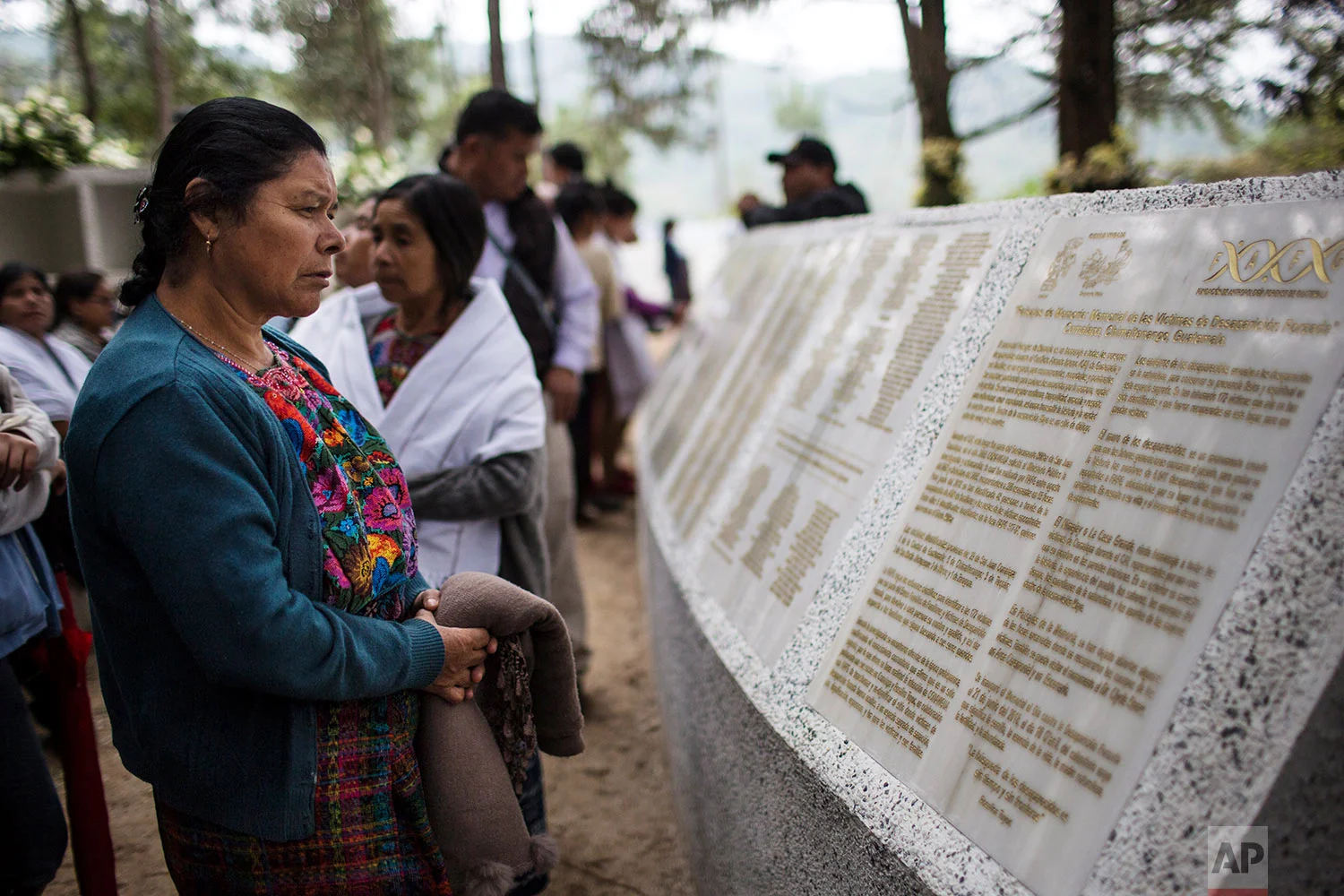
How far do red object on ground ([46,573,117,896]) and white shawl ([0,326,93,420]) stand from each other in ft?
2.62

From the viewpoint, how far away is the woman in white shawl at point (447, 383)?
240cm

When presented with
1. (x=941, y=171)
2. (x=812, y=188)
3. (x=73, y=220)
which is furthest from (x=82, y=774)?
(x=73, y=220)

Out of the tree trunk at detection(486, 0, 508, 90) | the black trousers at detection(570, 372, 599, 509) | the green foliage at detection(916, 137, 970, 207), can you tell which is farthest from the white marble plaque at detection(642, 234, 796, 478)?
the tree trunk at detection(486, 0, 508, 90)

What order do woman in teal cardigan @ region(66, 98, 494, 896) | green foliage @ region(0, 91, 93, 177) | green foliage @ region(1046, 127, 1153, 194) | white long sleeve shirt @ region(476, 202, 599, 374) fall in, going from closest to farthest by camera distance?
woman in teal cardigan @ region(66, 98, 494, 896) < white long sleeve shirt @ region(476, 202, 599, 374) < green foliage @ region(1046, 127, 1153, 194) < green foliage @ region(0, 91, 93, 177)

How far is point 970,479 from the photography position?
1.72 metres

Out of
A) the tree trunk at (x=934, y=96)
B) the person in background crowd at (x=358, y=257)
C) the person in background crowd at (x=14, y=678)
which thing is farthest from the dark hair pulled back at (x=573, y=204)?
the person in background crowd at (x=14, y=678)

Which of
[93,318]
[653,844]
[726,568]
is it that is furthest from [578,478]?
[726,568]

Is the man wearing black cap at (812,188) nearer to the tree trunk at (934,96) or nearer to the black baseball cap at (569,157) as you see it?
the tree trunk at (934,96)

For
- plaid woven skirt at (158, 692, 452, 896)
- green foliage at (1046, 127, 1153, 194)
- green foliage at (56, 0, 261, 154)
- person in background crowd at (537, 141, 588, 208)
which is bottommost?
plaid woven skirt at (158, 692, 452, 896)

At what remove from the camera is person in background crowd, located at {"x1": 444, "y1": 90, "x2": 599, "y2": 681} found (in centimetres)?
338

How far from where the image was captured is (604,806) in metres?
3.41

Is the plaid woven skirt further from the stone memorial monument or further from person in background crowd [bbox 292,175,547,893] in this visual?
person in background crowd [bbox 292,175,547,893]

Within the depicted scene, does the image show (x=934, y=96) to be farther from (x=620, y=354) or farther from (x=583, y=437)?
(x=583, y=437)

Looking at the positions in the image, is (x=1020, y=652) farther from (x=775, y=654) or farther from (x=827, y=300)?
(x=827, y=300)
